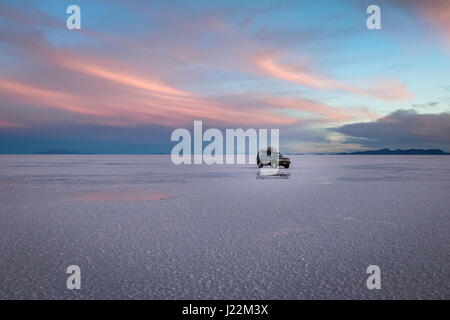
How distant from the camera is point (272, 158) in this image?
38.3 metres

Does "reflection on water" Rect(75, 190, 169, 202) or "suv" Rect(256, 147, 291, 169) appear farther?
"suv" Rect(256, 147, 291, 169)

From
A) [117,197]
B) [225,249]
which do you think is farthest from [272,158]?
[225,249]

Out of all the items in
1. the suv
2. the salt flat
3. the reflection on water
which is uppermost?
the suv

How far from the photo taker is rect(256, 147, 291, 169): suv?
37844mm

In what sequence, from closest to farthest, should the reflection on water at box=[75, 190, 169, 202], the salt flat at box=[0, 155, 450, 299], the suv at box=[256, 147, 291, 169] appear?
the salt flat at box=[0, 155, 450, 299] < the reflection on water at box=[75, 190, 169, 202] < the suv at box=[256, 147, 291, 169]

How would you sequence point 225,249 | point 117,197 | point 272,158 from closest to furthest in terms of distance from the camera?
point 225,249
point 117,197
point 272,158

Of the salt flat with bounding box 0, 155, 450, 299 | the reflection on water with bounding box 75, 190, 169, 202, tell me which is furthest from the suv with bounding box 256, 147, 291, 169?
the salt flat with bounding box 0, 155, 450, 299

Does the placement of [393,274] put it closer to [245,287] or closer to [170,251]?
[245,287]

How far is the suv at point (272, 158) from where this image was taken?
124ft

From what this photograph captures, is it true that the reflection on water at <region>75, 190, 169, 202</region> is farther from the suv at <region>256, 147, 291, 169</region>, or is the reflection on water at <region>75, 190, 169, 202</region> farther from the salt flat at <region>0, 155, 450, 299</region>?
the suv at <region>256, 147, 291, 169</region>

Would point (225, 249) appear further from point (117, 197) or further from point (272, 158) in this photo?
point (272, 158)

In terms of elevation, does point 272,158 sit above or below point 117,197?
above

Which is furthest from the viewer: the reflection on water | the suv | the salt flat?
the suv

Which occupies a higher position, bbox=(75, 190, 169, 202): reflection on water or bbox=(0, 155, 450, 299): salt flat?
bbox=(75, 190, 169, 202): reflection on water
